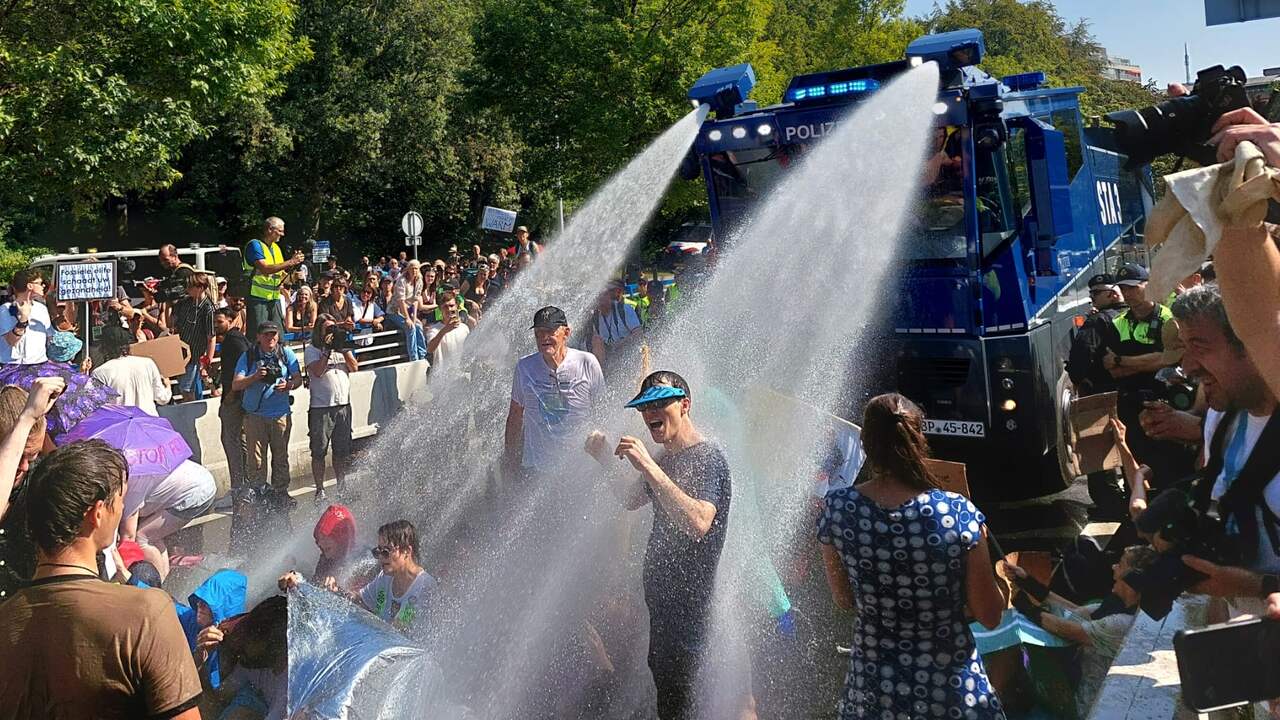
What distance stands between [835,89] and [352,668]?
558 centimetres

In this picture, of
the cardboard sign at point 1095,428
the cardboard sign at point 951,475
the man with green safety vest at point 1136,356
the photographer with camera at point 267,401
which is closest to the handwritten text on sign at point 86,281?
the photographer with camera at point 267,401

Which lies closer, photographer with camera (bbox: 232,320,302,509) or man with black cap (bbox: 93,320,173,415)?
man with black cap (bbox: 93,320,173,415)

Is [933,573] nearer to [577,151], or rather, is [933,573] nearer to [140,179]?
[140,179]

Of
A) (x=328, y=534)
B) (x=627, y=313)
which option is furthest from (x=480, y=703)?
(x=627, y=313)

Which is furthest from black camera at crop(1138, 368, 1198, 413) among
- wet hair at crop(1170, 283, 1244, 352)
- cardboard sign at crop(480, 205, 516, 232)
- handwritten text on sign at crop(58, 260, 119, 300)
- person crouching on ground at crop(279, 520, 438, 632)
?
cardboard sign at crop(480, 205, 516, 232)

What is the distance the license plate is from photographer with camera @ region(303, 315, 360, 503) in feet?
17.0

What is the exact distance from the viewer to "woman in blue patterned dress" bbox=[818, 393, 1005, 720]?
304cm

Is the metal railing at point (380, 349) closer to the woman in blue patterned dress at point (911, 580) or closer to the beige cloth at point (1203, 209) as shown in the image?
the woman in blue patterned dress at point (911, 580)

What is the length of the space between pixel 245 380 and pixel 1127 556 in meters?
7.34

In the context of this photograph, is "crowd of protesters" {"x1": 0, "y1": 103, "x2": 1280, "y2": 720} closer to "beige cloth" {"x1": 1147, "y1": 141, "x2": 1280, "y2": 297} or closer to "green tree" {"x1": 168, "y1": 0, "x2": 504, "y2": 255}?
"beige cloth" {"x1": 1147, "y1": 141, "x2": 1280, "y2": 297}

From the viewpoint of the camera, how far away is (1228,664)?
249cm

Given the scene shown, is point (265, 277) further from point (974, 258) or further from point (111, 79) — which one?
point (974, 258)

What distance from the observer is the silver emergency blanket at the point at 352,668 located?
3.53 metres

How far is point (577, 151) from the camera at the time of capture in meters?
22.8
